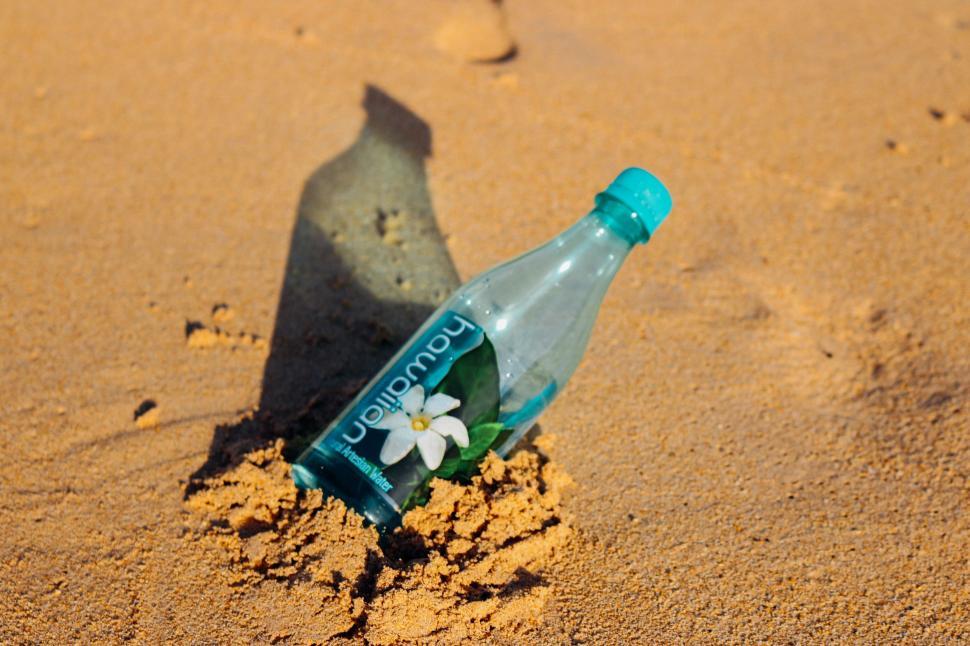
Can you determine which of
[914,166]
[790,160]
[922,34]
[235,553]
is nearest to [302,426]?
[235,553]

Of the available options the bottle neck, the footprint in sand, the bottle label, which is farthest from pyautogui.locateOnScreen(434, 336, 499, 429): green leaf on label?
the footprint in sand

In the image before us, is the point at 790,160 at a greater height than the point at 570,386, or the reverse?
the point at 790,160

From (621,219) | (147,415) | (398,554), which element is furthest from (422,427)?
(147,415)

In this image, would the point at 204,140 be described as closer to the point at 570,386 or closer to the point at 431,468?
the point at 570,386

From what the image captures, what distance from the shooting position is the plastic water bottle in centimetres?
157

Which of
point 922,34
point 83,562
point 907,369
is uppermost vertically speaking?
point 922,34

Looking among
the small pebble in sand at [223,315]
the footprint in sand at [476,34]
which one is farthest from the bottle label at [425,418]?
the footprint in sand at [476,34]

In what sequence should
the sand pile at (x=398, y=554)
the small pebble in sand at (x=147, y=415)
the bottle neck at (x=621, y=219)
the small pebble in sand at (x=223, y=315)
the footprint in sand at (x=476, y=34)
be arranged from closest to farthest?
the sand pile at (x=398, y=554) < the bottle neck at (x=621, y=219) < the small pebble in sand at (x=147, y=415) < the small pebble in sand at (x=223, y=315) < the footprint in sand at (x=476, y=34)

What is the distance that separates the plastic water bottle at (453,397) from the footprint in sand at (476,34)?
155 centimetres

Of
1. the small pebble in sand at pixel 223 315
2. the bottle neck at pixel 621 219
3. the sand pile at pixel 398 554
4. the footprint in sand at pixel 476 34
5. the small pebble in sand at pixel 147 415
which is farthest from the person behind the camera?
the footprint in sand at pixel 476 34

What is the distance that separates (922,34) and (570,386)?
2260 millimetres

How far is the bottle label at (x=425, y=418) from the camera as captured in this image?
1.56 m

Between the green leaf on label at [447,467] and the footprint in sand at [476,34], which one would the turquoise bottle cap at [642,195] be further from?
the footprint in sand at [476,34]

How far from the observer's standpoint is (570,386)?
2096mm
